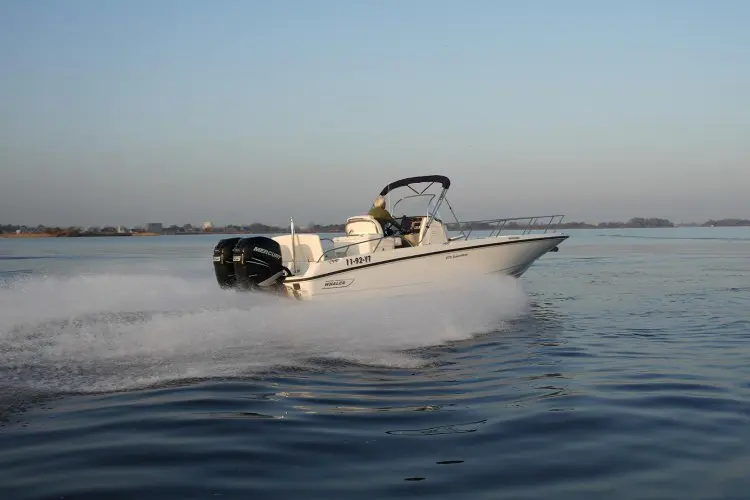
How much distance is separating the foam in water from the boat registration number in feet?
2.22

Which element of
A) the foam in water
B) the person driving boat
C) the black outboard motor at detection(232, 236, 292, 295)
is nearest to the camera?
the foam in water

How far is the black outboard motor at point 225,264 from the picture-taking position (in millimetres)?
11898

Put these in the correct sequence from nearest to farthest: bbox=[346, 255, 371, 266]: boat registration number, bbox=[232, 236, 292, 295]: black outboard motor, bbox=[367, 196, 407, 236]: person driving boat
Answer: bbox=[232, 236, 292, 295]: black outboard motor → bbox=[346, 255, 371, 266]: boat registration number → bbox=[367, 196, 407, 236]: person driving boat

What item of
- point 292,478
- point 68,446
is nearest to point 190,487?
point 292,478

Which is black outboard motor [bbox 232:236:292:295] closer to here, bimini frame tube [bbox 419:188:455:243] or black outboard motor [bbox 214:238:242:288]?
black outboard motor [bbox 214:238:242:288]

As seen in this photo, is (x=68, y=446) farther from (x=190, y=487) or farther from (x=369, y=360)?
(x=369, y=360)

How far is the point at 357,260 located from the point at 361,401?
6210 mm

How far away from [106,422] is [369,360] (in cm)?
353

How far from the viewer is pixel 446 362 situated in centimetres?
850

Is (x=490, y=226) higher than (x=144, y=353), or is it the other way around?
(x=490, y=226)

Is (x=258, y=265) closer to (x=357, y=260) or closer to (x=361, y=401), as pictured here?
(x=357, y=260)

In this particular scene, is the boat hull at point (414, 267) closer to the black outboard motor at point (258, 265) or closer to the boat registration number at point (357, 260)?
the boat registration number at point (357, 260)

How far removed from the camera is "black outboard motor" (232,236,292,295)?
38.4ft

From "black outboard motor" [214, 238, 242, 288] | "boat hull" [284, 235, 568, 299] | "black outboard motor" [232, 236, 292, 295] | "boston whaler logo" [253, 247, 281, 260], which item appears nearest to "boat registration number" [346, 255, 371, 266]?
"boat hull" [284, 235, 568, 299]
